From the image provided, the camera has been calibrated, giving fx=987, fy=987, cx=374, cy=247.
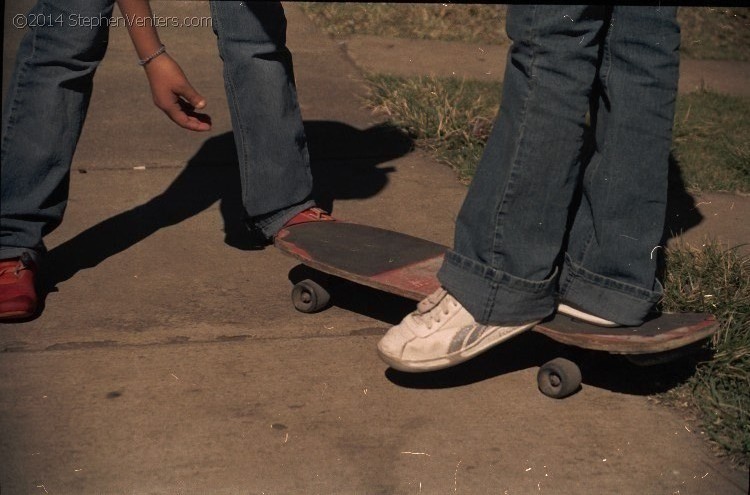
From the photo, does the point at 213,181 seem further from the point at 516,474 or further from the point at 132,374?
the point at 516,474

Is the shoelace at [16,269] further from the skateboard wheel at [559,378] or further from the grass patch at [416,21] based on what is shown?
the grass patch at [416,21]

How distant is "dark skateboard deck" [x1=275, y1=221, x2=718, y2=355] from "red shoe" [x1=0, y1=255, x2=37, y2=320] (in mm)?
709

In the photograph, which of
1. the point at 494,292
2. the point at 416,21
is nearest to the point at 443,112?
the point at 416,21

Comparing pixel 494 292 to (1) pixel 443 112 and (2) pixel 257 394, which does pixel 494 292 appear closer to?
(2) pixel 257 394

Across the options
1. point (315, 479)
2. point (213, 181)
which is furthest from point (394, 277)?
point (213, 181)

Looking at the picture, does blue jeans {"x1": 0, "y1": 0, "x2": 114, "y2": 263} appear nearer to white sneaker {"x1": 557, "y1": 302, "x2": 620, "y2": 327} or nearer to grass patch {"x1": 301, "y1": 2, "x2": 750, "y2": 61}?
white sneaker {"x1": 557, "y1": 302, "x2": 620, "y2": 327}

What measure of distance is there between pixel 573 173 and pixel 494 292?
34cm

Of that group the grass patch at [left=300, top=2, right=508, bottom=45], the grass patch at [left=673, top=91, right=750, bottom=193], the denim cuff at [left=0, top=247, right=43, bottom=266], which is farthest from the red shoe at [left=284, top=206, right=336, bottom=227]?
the grass patch at [left=300, top=2, right=508, bottom=45]

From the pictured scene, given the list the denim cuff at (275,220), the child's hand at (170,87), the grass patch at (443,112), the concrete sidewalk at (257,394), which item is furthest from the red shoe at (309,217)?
the grass patch at (443,112)

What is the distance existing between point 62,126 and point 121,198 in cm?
82

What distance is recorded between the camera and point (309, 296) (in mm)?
2828

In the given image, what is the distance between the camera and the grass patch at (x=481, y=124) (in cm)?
404

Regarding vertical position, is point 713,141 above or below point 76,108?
below

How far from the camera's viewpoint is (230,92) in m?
2.93
